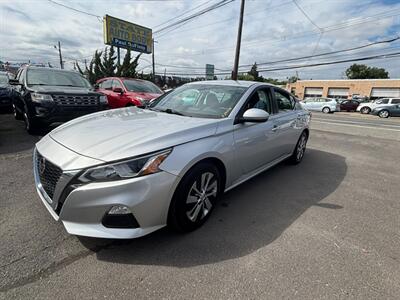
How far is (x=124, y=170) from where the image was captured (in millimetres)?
2068

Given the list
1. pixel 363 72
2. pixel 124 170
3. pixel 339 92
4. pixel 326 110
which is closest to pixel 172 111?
pixel 124 170

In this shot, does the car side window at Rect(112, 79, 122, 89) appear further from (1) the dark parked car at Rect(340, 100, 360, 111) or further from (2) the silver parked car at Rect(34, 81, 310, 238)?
(1) the dark parked car at Rect(340, 100, 360, 111)

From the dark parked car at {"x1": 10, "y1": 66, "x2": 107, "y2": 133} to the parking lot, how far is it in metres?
2.26

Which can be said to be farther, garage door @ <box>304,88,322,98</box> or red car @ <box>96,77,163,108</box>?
garage door @ <box>304,88,322,98</box>

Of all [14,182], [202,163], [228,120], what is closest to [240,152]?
[228,120]

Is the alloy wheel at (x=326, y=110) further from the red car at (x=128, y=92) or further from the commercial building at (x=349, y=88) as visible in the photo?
the commercial building at (x=349, y=88)

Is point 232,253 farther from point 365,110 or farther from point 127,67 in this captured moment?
point 365,110

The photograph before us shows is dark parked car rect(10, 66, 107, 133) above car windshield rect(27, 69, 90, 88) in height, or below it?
below

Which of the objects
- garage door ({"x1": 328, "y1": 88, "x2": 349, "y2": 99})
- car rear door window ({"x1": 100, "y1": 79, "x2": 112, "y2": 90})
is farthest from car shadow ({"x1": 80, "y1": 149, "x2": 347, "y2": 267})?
garage door ({"x1": 328, "y1": 88, "x2": 349, "y2": 99})

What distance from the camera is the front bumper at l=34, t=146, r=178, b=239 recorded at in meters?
2.02

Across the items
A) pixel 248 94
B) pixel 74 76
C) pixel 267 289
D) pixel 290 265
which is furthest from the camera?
pixel 74 76

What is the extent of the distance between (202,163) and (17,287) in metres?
1.77

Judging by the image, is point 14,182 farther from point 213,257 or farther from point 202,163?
point 213,257

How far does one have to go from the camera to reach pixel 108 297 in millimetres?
1857
